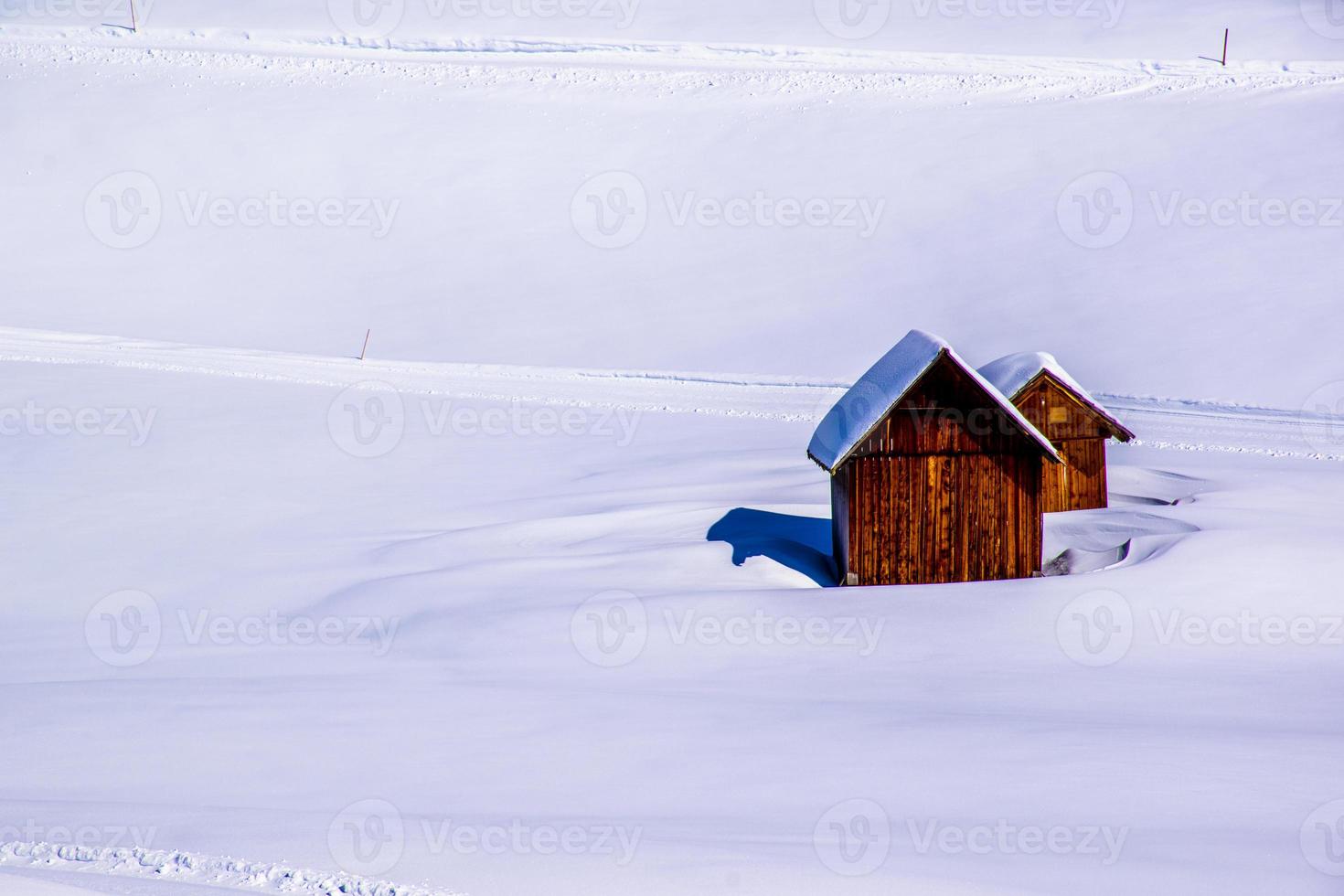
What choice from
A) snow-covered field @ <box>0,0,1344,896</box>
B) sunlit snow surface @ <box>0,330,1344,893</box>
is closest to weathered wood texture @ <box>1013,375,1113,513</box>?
sunlit snow surface @ <box>0,330,1344,893</box>

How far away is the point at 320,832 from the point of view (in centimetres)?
724

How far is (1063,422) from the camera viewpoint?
1727 centimetres

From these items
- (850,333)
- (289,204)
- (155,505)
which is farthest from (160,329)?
(850,333)

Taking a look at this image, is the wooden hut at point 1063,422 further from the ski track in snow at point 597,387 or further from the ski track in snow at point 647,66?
the ski track in snow at point 647,66

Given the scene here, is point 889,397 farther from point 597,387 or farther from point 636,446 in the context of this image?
point 597,387

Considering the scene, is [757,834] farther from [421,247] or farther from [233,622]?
[421,247]

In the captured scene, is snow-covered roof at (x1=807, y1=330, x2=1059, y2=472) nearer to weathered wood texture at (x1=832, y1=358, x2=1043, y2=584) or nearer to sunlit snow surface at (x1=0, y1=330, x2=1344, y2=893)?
weathered wood texture at (x1=832, y1=358, x2=1043, y2=584)

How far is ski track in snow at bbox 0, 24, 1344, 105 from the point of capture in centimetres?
4612

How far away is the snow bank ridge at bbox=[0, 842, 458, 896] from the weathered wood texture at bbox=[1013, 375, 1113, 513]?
1264 cm

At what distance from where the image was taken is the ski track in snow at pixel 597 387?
2591cm

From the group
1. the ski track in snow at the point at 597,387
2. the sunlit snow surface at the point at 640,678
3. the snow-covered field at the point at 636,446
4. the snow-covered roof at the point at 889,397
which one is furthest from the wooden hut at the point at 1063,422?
the ski track in snow at the point at 597,387

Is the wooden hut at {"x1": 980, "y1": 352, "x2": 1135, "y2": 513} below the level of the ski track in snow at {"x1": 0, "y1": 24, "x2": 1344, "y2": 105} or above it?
below

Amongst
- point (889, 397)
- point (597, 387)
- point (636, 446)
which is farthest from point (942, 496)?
point (597, 387)

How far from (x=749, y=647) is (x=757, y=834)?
4960 millimetres
